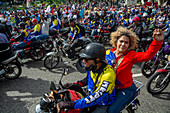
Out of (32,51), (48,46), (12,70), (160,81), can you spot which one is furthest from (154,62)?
(48,46)

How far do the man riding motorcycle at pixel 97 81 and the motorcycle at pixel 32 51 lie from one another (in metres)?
5.10

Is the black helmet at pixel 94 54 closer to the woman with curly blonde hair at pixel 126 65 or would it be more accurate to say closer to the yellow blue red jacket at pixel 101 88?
the yellow blue red jacket at pixel 101 88

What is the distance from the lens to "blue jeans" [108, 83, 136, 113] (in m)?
2.33

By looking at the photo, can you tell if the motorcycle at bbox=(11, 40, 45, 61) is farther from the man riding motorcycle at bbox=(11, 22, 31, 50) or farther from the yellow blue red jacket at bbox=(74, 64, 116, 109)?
the yellow blue red jacket at bbox=(74, 64, 116, 109)

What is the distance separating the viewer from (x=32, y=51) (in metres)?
6.92

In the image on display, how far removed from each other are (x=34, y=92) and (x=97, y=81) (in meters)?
2.96

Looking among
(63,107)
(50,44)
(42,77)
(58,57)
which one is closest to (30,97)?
(42,77)

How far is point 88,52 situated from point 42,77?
375 centimetres

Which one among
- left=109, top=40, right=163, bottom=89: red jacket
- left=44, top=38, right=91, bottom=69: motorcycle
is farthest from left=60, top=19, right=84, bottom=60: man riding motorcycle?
left=109, top=40, right=163, bottom=89: red jacket

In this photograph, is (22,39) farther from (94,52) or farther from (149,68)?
(94,52)

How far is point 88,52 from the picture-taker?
2178 mm

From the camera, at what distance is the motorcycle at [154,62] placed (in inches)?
206

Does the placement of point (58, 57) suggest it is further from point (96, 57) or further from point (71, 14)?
point (71, 14)

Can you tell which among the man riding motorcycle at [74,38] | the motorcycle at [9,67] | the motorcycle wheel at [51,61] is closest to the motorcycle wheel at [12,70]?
the motorcycle at [9,67]
